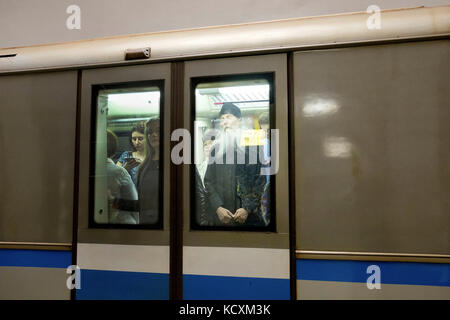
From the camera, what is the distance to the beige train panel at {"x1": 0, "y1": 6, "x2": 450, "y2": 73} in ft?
5.98

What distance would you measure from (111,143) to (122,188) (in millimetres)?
321

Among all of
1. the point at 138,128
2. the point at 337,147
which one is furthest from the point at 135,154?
the point at 337,147

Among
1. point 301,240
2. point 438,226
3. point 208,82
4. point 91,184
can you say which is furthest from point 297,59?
point 91,184

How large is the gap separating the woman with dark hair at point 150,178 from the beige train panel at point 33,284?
27.8 inches

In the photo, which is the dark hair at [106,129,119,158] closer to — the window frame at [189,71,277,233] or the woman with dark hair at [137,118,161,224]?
the woman with dark hair at [137,118,161,224]

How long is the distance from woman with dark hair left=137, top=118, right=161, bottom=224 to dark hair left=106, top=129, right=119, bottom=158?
0.76ft

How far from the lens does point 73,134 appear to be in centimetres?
221

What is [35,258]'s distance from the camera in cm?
221

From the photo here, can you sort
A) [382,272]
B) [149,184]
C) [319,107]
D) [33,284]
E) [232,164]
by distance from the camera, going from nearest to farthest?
[382,272] < [319,107] < [232,164] < [149,184] < [33,284]

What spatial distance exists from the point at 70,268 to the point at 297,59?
6.58ft
